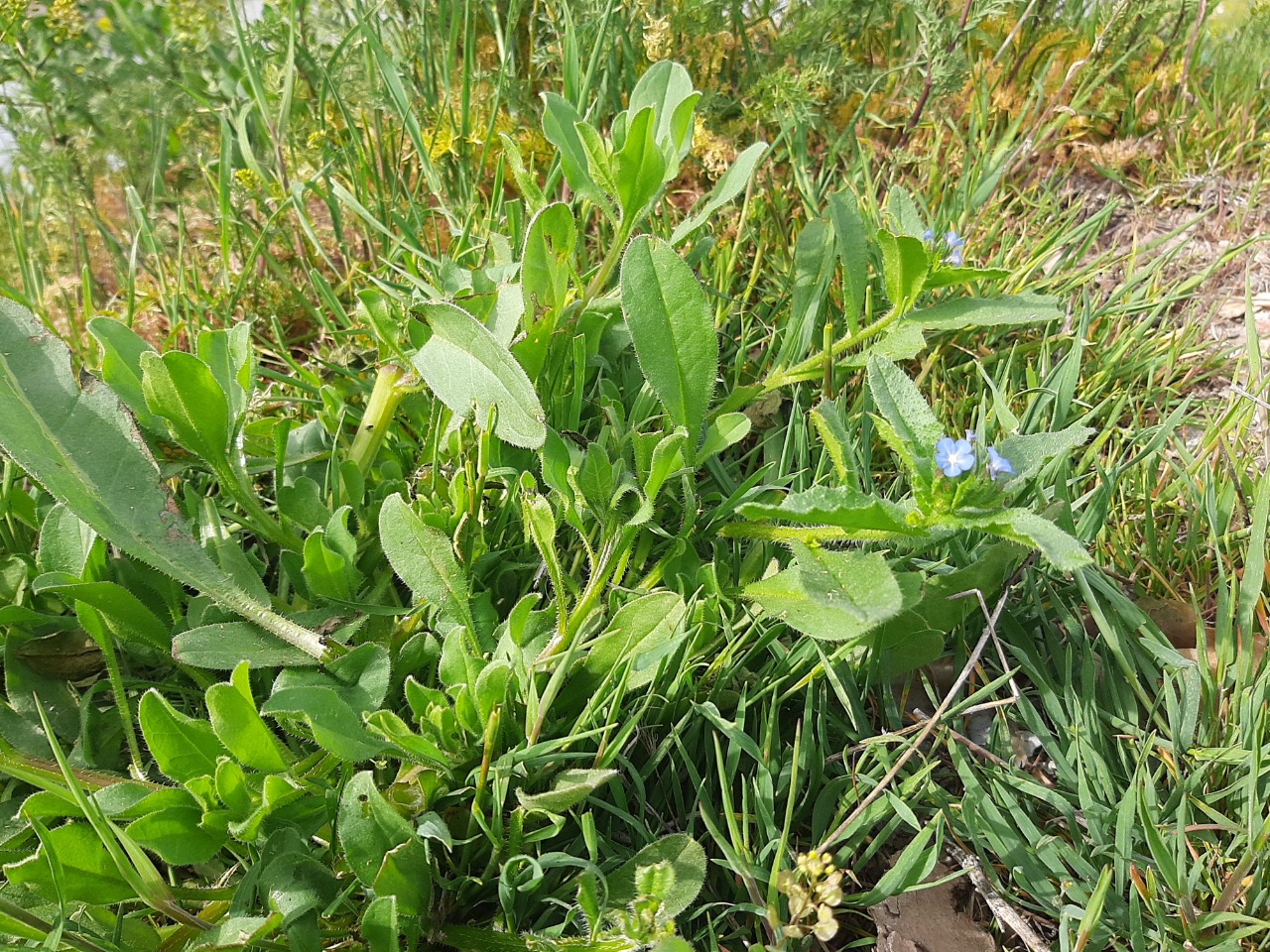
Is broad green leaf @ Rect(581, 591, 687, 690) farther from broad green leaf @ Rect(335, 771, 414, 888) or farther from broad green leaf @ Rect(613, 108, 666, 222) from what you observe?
broad green leaf @ Rect(613, 108, 666, 222)

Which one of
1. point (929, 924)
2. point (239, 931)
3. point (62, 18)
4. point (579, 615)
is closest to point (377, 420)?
point (579, 615)

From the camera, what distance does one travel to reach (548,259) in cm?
182

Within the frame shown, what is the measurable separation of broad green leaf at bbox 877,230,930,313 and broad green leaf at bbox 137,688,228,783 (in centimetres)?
142

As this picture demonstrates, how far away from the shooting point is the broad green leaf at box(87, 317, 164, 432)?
1767mm

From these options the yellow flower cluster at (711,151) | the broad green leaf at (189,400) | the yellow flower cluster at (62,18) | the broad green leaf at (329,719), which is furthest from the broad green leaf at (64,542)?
the yellow flower cluster at (62,18)

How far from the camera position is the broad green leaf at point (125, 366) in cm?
177

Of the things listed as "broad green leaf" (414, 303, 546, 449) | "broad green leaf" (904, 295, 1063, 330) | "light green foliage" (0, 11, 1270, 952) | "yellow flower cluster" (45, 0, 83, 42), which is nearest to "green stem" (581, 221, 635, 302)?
"light green foliage" (0, 11, 1270, 952)

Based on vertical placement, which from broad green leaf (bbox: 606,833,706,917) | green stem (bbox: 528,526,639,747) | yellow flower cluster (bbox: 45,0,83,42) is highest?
yellow flower cluster (bbox: 45,0,83,42)

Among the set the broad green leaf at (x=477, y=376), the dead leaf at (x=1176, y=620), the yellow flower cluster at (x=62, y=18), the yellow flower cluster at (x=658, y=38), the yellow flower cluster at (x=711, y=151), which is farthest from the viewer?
the yellow flower cluster at (x=62, y=18)

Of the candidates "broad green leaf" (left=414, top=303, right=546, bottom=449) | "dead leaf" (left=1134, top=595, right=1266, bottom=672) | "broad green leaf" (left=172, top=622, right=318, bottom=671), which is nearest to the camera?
"broad green leaf" (left=172, top=622, right=318, bottom=671)

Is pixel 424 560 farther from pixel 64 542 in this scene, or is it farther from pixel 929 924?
pixel 929 924

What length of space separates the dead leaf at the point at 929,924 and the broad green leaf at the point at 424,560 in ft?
2.61

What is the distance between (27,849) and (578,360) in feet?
3.94

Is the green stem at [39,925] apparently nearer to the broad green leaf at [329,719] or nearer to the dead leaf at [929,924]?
the broad green leaf at [329,719]
